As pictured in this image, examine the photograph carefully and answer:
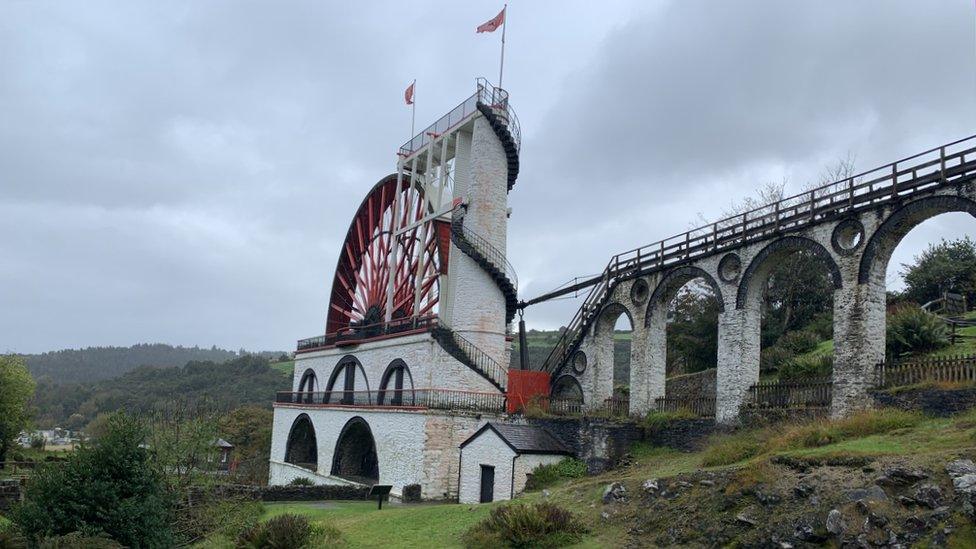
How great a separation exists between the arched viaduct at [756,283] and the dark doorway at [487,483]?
5313 millimetres

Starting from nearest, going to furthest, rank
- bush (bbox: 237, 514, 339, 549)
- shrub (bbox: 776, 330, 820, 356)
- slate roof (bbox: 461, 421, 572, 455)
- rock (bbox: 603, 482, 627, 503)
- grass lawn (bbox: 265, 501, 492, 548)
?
rock (bbox: 603, 482, 627, 503)
grass lawn (bbox: 265, 501, 492, 548)
bush (bbox: 237, 514, 339, 549)
slate roof (bbox: 461, 421, 572, 455)
shrub (bbox: 776, 330, 820, 356)

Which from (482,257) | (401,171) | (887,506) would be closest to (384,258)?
(401,171)

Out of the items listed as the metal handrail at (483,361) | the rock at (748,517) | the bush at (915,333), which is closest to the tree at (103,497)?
the rock at (748,517)

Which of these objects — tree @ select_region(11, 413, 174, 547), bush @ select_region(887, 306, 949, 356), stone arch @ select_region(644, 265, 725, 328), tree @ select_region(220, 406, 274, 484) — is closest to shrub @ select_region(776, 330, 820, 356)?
stone arch @ select_region(644, 265, 725, 328)

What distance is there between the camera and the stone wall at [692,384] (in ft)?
89.9

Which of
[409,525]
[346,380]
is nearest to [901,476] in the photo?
[409,525]

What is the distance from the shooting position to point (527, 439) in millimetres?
22422

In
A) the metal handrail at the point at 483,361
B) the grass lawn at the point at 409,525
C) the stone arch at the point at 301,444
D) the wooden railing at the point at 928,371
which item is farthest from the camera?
the stone arch at the point at 301,444

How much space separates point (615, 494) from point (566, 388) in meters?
16.1

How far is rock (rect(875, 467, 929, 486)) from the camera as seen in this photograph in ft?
33.6

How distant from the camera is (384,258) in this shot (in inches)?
1550

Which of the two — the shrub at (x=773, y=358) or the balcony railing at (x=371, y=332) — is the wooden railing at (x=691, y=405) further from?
the balcony railing at (x=371, y=332)

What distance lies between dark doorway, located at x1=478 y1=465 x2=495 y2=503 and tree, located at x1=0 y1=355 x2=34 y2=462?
28824mm

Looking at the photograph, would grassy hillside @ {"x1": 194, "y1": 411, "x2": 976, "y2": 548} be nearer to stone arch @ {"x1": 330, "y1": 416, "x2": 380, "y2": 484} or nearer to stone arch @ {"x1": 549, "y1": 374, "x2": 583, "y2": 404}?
stone arch @ {"x1": 549, "y1": 374, "x2": 583, "y2": 404}
